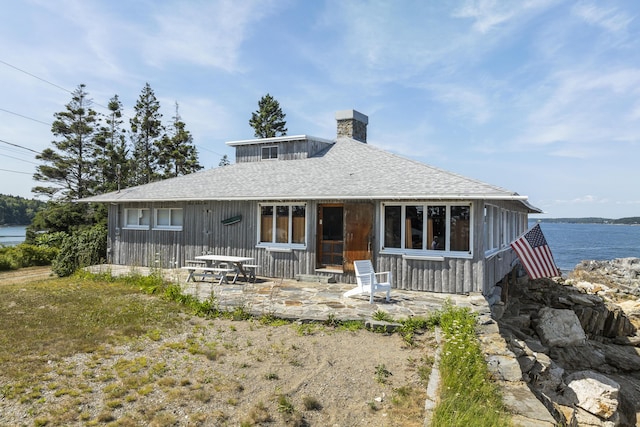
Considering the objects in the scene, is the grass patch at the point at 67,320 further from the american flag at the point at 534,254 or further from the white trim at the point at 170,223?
the american flag at the point at 534,254

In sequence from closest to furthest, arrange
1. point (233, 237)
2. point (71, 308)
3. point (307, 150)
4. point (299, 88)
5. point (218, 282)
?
point (71, 308) → point (218, 282) → point (233, 237) → point (299, 88) → point (307, 150)

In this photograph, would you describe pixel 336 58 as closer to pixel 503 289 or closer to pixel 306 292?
pixel 306 292

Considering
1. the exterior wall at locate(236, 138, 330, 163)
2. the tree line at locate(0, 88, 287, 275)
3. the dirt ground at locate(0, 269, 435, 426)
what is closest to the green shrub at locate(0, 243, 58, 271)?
the tree line at locate(0, 88, 287, 275)

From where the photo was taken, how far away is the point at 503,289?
48.1ft

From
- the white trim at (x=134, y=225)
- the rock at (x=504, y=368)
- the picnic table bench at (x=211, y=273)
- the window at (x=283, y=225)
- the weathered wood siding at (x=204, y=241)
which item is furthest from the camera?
the white trim at (x=134, y=225)

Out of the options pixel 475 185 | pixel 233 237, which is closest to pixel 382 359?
pixel 475 185

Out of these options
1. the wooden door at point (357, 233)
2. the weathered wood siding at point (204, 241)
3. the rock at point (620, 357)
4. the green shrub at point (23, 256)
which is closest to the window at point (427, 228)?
the wooden door at point (357, 233)

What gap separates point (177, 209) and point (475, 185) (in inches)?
414

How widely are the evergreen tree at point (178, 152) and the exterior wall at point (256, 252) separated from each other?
21.4 m

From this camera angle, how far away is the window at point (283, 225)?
41.8ft

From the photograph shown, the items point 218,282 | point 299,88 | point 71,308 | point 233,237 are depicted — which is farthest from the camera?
point 299,88

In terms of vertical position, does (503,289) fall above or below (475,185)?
below

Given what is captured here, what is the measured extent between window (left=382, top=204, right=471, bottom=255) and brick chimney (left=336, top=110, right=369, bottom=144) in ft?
24.6

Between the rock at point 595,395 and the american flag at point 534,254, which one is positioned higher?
the american flag at point 534,254
